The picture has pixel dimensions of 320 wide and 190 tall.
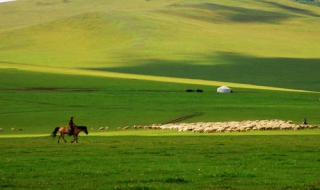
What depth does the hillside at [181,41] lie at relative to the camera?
81875 mm

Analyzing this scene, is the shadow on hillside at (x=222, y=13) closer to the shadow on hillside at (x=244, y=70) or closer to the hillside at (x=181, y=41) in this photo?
the hillside at (x=181, y=41)

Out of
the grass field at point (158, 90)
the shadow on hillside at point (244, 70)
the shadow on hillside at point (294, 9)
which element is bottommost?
the shadow on hillside at point (294, 9)

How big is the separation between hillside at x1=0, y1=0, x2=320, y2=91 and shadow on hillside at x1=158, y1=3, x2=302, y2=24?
0.16m

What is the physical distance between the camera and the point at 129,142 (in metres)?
25.7

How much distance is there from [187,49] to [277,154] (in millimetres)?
75902

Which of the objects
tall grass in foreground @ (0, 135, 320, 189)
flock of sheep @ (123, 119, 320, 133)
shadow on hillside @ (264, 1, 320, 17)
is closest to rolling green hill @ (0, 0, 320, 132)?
shadow on hillside @ (264, 1, 320, 17)

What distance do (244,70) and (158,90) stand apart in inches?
1042

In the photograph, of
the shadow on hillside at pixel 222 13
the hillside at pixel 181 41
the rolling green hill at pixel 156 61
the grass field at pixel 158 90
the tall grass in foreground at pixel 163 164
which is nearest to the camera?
the tall grass in foreground at pixel 163 164

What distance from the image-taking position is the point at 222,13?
131 meters

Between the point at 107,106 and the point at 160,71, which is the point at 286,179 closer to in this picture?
the point at 107,106

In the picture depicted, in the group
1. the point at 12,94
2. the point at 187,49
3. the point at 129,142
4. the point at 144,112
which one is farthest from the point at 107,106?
the point at 187,49

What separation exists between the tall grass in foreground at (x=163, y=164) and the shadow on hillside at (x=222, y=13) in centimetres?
10127

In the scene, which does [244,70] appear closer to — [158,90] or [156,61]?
[156,61]

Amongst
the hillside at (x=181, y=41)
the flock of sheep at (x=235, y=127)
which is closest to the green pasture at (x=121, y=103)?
the flock of sheep at (x=235, y=127)
